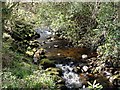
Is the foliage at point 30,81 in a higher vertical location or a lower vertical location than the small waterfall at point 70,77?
lower

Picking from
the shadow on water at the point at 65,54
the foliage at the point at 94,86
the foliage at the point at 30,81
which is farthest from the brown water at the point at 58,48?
the foliage at the point at 30,81

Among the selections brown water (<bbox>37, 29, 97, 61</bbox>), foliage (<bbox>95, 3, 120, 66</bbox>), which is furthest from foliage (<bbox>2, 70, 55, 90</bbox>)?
foliage (<bbox>95, 3, 120, 66</bbox>)

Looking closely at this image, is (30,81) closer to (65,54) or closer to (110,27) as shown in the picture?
(65,54)

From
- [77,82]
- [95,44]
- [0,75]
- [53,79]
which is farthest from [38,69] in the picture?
[95,44]

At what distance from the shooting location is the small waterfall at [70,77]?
3.08m

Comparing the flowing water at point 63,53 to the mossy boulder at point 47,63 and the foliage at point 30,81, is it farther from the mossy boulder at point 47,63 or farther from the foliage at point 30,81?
the foliage at point 30,81

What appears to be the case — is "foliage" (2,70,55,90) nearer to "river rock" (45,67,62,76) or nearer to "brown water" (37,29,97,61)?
"river rock" (45,67,62,76)

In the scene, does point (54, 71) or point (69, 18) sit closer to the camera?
point (54, 71)

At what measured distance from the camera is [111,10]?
329cm

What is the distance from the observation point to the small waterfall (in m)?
3.08

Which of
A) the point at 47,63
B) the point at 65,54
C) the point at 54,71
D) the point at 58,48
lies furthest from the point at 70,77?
the point at 58,48

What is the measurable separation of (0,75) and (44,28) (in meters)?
1.19

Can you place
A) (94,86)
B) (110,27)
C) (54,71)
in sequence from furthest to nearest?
(110,27) < (54,71) < (94,86)

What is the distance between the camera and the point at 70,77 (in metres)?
3.24
